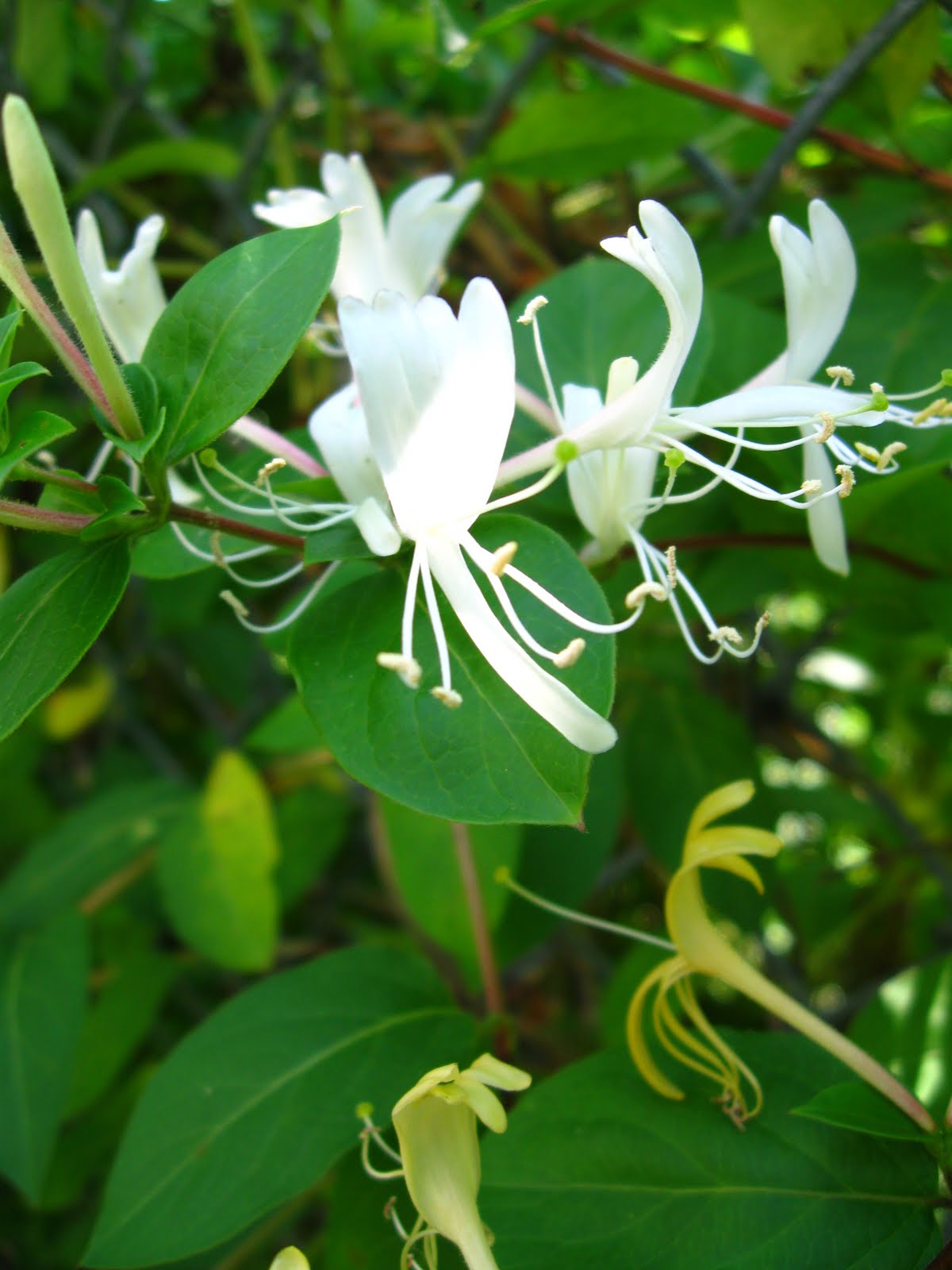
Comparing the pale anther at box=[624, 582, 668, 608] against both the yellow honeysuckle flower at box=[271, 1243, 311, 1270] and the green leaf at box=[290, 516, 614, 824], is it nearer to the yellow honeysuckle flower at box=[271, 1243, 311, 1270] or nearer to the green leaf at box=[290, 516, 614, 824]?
the green leaf at box=[290, 516, 614, 824]

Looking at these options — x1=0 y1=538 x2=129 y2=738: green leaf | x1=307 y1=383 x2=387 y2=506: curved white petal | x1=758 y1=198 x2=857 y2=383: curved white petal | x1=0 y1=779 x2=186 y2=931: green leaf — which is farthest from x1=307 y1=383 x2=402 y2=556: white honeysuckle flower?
x1=0 y1=779 x2=186 y2=931: green leaf

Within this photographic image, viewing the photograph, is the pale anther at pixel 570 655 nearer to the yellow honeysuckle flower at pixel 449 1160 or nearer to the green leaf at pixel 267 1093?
the yellow honeysuckle flower at pixel 449 1160

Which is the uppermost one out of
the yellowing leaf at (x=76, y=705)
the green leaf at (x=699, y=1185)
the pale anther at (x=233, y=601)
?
the pale anther at (x=233, y=601)

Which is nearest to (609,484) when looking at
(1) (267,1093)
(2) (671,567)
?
(2) (671,567)

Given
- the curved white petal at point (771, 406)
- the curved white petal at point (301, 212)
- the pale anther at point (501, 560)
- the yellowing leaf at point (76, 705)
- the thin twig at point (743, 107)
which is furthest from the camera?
the yellowing leaf at point (76, 705)

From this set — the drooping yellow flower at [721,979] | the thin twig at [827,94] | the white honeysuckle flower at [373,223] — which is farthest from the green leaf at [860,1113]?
the thin twig at [827,94]

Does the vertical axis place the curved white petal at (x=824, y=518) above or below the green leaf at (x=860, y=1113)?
above

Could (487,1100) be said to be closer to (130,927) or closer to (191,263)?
(130,927)
